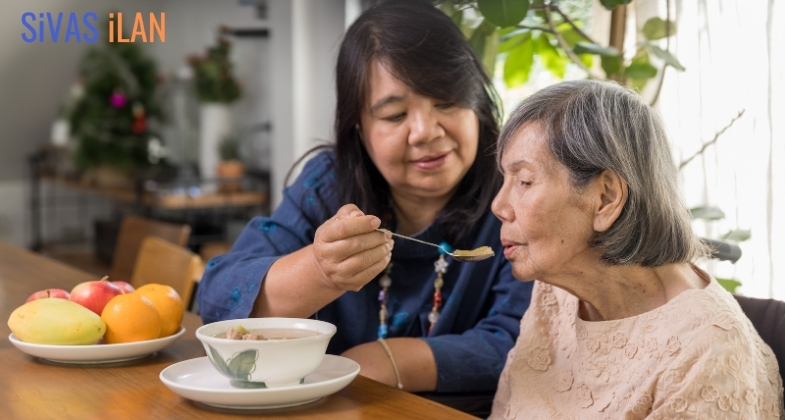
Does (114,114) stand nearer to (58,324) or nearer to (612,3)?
(612,3)

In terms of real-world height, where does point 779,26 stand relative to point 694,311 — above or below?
above

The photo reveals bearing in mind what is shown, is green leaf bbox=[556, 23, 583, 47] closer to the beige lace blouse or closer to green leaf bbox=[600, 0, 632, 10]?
green leaf bbox=[600, 0, 632, 10]

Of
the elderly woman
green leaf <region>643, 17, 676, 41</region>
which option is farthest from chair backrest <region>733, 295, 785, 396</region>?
green leaf <region>643, 17, 676, 41</region>

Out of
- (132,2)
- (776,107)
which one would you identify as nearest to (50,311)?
(776,107)

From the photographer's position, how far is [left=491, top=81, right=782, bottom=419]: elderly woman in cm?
113

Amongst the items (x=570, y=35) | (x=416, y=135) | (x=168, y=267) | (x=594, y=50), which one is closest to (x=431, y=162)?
(x=416, y=135)

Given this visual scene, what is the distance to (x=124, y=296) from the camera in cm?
131

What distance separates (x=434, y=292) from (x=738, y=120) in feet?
2.79

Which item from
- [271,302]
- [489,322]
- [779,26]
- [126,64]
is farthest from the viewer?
[126,64]

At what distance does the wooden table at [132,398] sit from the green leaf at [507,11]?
814mm

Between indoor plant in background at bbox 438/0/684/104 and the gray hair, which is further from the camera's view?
indoor plant in background at bbox 438/0/684/104

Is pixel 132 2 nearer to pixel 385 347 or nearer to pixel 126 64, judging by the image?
pixel 126 64

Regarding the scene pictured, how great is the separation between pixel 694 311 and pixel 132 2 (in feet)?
15.4

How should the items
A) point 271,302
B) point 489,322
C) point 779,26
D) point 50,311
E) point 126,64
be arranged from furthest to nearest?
1. point 126,64
2. point 779,26
3. point 489,322
4. point 271,302
5. point 50,311
